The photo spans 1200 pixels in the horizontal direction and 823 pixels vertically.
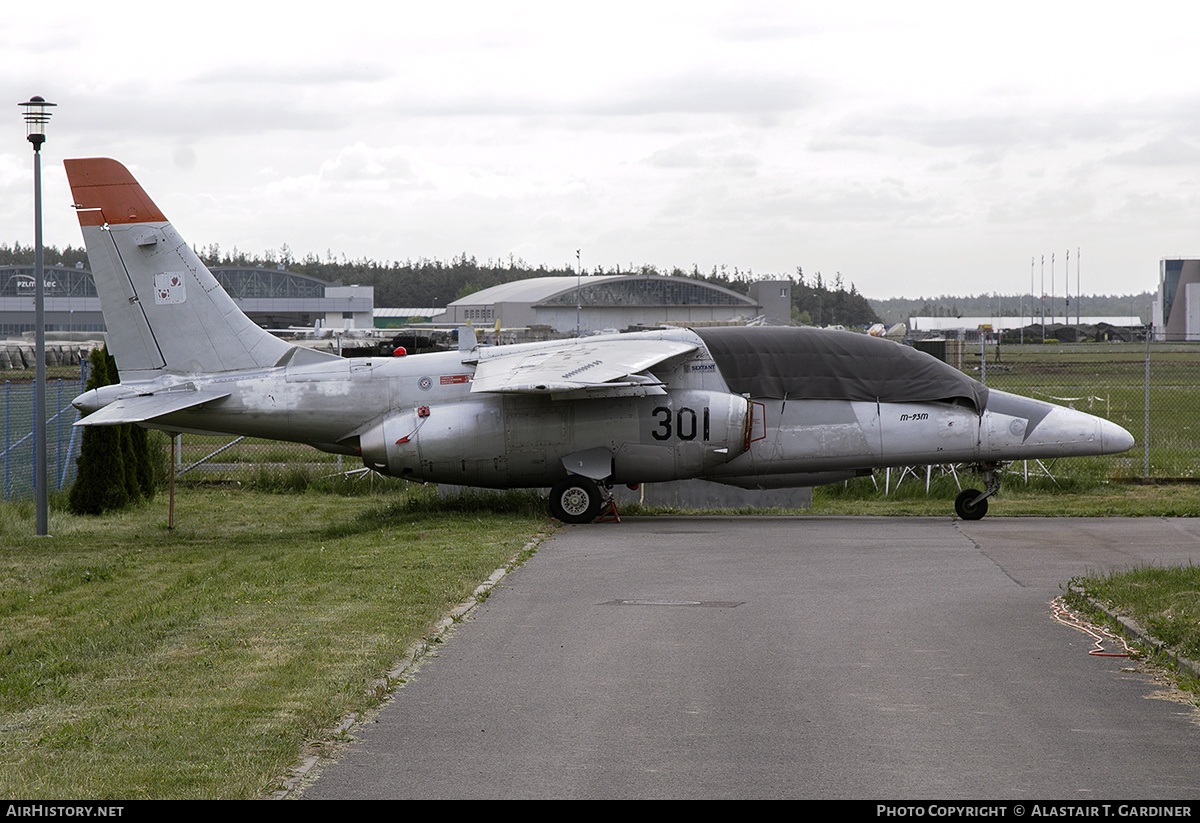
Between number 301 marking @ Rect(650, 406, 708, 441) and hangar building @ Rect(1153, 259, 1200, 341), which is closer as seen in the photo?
number 301 marking @ Rect(650, 406, 708, 441)

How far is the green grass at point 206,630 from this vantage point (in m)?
5.88

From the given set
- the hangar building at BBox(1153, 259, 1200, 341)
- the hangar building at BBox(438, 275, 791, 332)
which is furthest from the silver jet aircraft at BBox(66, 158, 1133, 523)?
the hangar building at BBox(1153, 259, 1200, 341)

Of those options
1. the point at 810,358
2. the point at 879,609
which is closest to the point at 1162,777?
the point at 879,609

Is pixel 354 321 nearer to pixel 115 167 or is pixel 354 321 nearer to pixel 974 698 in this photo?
pixel 115 167

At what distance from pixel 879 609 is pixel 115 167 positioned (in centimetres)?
1231

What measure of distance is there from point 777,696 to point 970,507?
10.6 m

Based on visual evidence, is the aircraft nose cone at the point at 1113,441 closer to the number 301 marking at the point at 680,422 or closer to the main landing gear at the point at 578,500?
the number 301 marking at the point at 680,422

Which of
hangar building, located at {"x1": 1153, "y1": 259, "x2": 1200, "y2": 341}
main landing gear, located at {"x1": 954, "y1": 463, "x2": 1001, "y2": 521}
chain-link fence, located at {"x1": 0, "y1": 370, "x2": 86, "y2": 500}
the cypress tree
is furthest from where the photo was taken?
hangar building, located at {"x1": 1153, "y1": 259, "x2": 1200, "y2": 341}

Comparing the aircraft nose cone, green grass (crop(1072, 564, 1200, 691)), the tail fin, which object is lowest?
green grass (crop(1072, 564, 1200, 691))

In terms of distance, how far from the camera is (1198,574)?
10406 mm

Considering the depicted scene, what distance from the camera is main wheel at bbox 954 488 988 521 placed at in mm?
16906

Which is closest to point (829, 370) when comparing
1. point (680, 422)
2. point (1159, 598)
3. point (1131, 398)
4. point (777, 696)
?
point (680, 422)

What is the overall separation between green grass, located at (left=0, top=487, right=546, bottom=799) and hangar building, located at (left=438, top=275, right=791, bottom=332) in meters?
74.5

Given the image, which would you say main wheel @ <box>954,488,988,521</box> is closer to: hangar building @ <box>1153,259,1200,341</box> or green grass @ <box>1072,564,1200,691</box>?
green grass @ <box>1072,564,1200,691</box>
